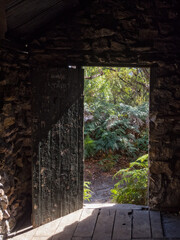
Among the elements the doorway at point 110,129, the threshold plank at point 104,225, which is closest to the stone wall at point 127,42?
the threshold plank at point 104,225

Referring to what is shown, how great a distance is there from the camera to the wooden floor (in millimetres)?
2664

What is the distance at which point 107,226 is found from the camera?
2857 millimetres

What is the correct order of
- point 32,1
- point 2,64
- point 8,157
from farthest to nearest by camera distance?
point 8,157 → point 2,64 → point 32,1

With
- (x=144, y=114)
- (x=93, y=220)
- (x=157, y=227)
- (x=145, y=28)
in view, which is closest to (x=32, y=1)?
(x=145, y=28)

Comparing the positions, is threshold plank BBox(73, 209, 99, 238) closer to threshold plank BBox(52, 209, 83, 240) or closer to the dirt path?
threshold plank BBox(52, 209, 83, 240)

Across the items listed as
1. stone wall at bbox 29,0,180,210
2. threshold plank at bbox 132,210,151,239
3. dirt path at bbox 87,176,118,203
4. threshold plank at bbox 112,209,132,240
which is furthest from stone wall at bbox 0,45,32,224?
dirt path at bbox 87,176,118,203

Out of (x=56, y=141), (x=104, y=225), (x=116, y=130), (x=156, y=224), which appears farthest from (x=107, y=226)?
(x=116, y=130)

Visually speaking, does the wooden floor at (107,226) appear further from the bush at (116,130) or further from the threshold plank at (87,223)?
the bush at (116,130)

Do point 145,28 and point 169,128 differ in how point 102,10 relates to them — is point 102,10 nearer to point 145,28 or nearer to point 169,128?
point 145,28

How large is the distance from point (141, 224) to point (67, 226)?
0.97 m

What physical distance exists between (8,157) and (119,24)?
228 centimetres

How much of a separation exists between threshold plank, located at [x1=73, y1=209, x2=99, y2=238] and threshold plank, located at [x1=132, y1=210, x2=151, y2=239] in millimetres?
531

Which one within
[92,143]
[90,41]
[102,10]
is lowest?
[92,143]

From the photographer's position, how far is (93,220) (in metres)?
3.00
